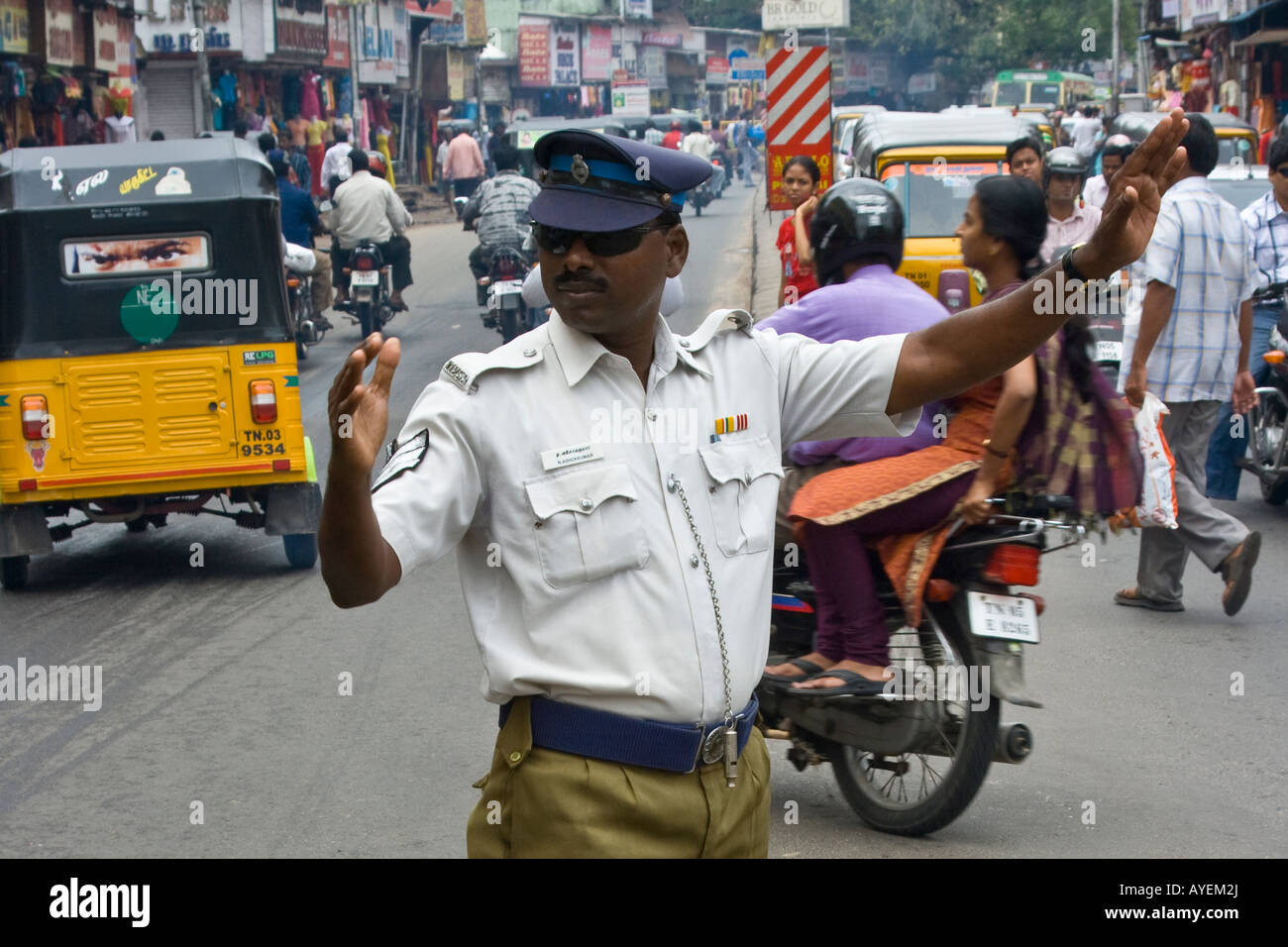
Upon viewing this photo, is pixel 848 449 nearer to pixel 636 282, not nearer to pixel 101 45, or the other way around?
pixel 636 282

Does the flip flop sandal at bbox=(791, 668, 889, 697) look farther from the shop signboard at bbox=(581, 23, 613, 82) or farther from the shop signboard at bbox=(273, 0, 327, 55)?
the shop signboard at bbox=(581, 23, 613, 82)

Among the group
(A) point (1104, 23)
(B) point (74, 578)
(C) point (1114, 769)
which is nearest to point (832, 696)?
(C) point (1114, 769)

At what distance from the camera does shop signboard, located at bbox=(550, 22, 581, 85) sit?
64.1 m

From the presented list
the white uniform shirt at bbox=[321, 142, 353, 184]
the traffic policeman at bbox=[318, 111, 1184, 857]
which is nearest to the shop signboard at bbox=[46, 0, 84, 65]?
the white uniform shirt at bbox=[321, 142, 353, 184]

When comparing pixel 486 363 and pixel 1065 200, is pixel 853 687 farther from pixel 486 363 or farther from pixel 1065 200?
pixel 1065 200

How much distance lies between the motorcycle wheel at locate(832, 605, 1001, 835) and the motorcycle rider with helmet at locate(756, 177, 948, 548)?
54cm

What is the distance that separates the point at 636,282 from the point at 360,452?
576mm

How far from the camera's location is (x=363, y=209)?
53.9 ft

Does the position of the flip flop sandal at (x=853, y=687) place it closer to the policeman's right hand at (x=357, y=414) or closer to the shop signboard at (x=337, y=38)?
the policeman's right hand at (x=357, y=414)

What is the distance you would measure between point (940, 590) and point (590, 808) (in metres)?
2.20

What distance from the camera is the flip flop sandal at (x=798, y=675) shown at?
461cm

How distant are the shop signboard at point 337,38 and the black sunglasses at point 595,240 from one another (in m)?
37.8

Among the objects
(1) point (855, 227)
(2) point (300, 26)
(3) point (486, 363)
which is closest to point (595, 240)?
(3) point (486, 363)

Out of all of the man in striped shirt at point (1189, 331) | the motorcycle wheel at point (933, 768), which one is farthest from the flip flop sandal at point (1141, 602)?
the motorcycle wheel at point (933, 768)
